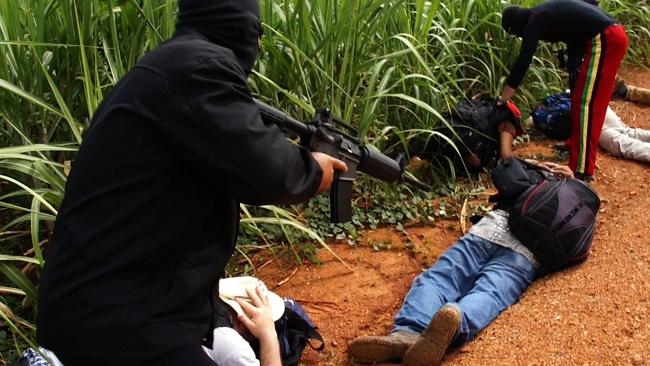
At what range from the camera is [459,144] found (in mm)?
3918

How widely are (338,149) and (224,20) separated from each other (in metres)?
0.61

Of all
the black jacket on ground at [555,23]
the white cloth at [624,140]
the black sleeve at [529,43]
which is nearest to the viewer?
the black jacket on ground at [555,23]

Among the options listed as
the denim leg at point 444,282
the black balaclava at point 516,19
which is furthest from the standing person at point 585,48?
the denim leg at point 444,282

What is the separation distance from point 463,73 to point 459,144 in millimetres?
834

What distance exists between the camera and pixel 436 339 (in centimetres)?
230

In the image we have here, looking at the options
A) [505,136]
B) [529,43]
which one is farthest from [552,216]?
[529,43]

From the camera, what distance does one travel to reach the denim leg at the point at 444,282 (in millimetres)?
2596

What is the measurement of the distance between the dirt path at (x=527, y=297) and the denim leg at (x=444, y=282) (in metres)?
0.16

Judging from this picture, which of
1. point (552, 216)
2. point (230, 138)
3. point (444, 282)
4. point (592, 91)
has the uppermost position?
point (230, 138)

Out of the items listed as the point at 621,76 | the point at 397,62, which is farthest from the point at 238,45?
the point at 621,76

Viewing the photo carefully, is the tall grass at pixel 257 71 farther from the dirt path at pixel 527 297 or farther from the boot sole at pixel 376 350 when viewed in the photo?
the boot sole at pixel 376 350

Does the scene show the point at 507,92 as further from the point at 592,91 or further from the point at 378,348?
the point at 378,348

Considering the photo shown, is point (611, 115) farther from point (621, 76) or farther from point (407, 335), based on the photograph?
point (407, 335)

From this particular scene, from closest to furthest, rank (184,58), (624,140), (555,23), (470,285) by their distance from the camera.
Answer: (184,58) → (470,285) → (555,23) → (624,140)
